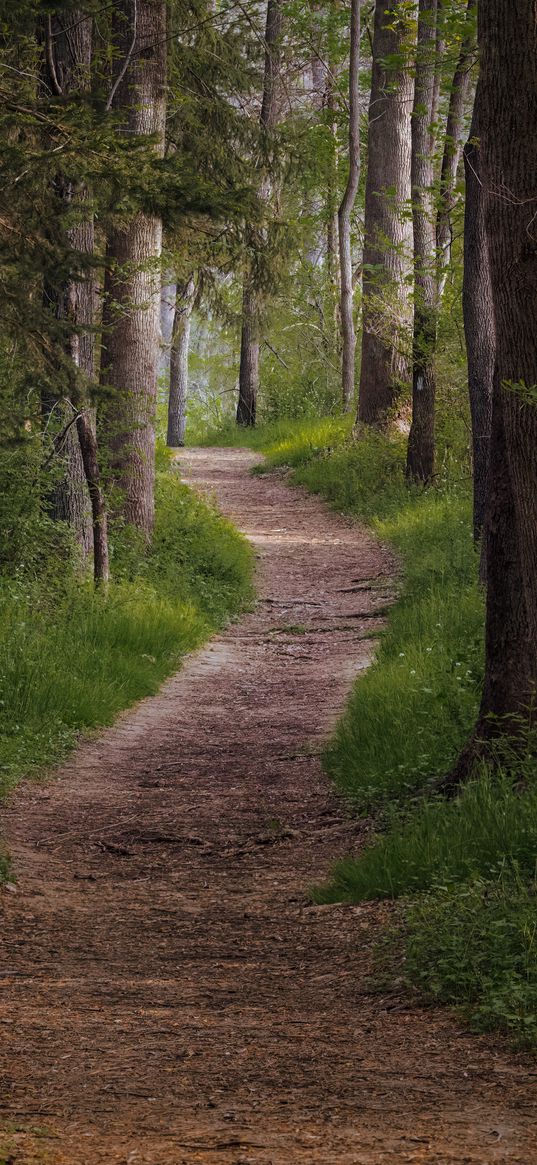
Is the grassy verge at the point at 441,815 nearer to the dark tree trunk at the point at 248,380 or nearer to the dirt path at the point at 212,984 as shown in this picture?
the dirt path at the point at 212,984

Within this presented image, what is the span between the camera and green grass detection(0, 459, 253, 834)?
8891 mm

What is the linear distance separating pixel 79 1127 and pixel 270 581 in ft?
40.7

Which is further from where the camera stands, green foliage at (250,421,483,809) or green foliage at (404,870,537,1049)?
green foliage at (250,421,483,809)

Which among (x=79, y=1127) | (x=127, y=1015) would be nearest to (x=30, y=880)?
(x=127, y=1015)

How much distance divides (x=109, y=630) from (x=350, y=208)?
15.4 metres

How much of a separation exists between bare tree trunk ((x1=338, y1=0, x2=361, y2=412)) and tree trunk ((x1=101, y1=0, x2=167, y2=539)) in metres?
8.99

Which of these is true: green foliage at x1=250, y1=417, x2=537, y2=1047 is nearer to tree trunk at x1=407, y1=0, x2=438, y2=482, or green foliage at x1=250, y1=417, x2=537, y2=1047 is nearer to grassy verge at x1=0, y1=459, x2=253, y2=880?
grassy verge at x1=0, y1=459, x2=253, y2=880

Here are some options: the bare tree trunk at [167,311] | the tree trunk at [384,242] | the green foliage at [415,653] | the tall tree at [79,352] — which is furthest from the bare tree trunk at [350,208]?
the tall tree at [79,352]

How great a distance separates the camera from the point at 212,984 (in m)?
4.66

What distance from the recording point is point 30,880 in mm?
6125

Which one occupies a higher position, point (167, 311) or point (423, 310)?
point (167, 311)

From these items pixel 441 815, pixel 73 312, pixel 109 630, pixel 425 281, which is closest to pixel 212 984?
pixel 441 815

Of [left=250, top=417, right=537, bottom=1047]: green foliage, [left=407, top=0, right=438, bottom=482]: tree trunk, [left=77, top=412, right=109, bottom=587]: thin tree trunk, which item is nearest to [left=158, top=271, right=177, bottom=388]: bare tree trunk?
[left=407, top=0, right=438, bottom=482]: tree trunk

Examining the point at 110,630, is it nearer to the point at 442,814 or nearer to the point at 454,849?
the point at 442,814
